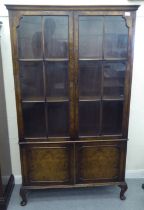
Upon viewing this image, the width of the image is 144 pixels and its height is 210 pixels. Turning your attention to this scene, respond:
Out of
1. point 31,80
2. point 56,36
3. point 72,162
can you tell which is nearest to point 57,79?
point 31,80

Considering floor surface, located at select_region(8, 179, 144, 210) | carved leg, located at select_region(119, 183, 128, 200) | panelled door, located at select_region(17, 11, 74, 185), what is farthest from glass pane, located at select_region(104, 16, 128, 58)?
floor surface, located at select_region(8, 179, 144, 210)

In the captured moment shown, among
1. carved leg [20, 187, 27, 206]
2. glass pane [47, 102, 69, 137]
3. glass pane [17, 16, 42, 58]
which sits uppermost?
glass pane [17, 16, 42, 58]

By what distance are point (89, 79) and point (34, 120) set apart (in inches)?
26.2

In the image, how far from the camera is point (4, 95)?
240 centimetres

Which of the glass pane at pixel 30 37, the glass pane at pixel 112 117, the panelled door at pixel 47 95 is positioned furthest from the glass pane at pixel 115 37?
the glass pane at pixel 30 37

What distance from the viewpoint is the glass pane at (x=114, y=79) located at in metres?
2.10

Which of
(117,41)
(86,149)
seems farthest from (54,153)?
(117,41)

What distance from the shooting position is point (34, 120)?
7.20ft

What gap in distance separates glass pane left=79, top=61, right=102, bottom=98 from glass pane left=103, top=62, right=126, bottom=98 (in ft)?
0.22

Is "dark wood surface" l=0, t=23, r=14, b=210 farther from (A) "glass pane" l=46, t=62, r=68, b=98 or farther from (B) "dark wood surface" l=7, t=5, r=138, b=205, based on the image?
(A) "glass pane" l=46, t=62, r=68, b=98

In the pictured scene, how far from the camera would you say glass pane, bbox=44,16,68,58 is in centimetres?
194

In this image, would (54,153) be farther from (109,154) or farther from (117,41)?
(117,41)

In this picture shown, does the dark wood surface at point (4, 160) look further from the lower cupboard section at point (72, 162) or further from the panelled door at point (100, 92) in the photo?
the panelled door at point (100, 92)

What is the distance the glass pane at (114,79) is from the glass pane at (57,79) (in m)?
0.38
